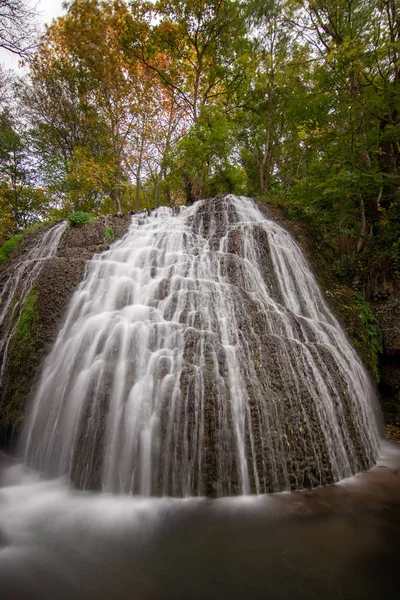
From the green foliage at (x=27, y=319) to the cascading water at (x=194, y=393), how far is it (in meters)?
0.73

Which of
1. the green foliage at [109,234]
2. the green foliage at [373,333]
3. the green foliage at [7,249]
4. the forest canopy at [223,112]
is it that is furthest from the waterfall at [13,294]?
the green foliage at [373,333]

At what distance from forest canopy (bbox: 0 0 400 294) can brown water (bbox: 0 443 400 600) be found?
23.0ft

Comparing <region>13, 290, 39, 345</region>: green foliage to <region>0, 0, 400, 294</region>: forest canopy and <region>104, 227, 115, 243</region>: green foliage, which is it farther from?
<region>0, 0, 400, 294</region>: forest canopy

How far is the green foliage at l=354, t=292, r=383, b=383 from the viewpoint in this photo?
22.5 ft

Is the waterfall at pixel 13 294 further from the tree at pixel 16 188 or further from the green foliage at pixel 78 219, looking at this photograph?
the tree at pixel 16 188

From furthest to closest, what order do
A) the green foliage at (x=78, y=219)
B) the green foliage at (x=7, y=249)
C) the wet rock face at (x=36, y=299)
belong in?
the green foliage at (x=7, y=249) < the green foliage at (x=78, y=219) < the wet rock face at (x=36, y=299)

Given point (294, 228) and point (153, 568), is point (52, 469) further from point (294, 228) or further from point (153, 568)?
point (294, 228)

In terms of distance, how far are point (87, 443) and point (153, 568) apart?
67.8 inches

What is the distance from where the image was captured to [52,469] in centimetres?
395

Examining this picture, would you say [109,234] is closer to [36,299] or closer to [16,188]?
[36,299]

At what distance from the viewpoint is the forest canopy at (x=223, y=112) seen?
8719 millimetres

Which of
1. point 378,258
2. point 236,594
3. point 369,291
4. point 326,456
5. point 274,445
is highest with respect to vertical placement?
point 378,258

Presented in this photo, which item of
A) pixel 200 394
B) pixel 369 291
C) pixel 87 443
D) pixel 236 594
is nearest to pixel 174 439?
pixel 200 394

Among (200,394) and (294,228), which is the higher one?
(294,228)
